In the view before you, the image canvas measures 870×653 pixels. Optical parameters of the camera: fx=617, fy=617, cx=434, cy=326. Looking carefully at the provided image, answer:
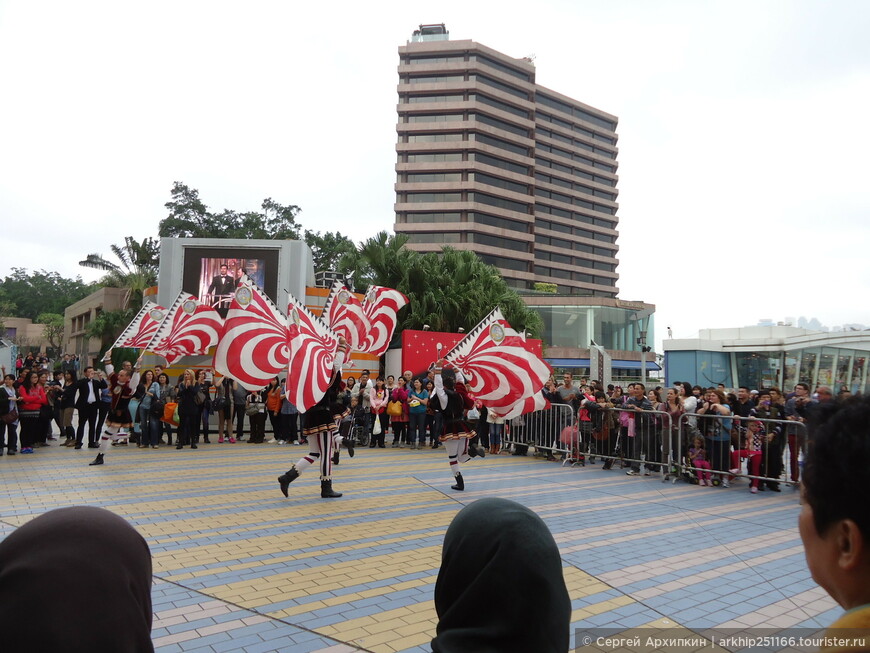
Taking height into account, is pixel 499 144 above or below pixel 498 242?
above

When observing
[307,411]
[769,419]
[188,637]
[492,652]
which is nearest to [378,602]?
[188,637]

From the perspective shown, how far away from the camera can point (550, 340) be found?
57781mm

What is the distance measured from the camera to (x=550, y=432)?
14.2m

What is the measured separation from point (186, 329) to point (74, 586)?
622 inches

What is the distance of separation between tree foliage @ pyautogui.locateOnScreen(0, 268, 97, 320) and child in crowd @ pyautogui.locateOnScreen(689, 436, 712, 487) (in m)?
92.6

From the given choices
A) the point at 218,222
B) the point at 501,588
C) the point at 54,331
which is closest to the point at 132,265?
the point at 218,222

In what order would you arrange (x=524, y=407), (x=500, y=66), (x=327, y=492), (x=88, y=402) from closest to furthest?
(x=327, y=492)
(x=524, y=407)
(x=88, y=402)
(x=500, y=66)

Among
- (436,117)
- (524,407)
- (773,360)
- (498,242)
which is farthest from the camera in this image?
(498,242)

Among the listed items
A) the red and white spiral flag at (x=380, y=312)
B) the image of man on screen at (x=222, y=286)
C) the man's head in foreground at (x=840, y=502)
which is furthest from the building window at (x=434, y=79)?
the man's head in foreground at (x=840, y=502)

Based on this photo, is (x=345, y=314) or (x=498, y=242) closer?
(x=345, y=314)

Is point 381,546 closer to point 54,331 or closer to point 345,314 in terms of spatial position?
point 345,314

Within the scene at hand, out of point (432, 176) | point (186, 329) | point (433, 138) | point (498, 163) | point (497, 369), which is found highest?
point (433, 138)

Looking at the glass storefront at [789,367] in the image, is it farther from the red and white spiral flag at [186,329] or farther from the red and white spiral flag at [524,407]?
the red and white spiral flag at [186,329]

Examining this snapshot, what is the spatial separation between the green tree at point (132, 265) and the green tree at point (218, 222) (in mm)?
2673
